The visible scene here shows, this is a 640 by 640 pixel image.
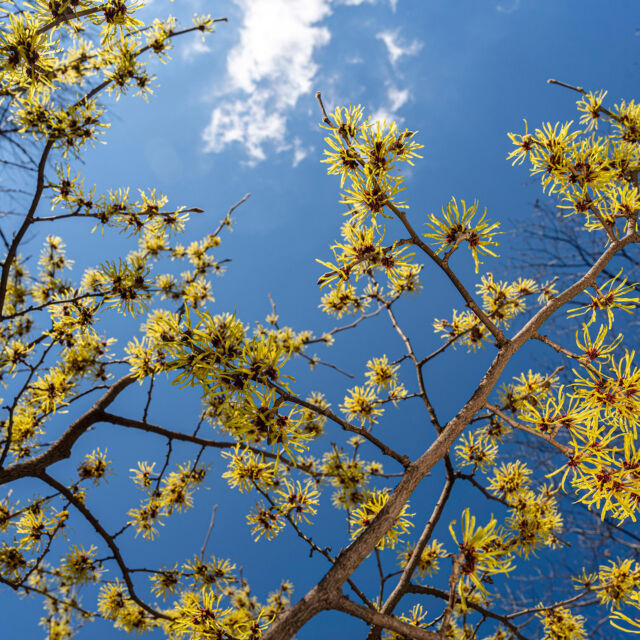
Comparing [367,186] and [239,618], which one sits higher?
[367,186]

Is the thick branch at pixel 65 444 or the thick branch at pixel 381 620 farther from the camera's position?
the thick branch at pixel 65 444

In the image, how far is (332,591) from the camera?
52.1 inches

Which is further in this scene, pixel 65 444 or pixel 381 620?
pixel 65 444

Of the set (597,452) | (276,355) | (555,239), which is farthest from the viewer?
(555,239)

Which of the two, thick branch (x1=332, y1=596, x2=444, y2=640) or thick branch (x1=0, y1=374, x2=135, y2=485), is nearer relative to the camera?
thick branch (x1=332, y1=596, x2=444, y2=640)

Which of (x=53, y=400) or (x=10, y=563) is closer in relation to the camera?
(x=10, y=563)

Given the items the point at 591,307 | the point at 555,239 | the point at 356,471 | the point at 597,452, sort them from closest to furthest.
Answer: the point at 597,452 < the point at 591,307 < the point at 356,471 < the point at 555,239

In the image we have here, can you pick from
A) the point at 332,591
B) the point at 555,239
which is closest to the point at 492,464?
the point at 332,591

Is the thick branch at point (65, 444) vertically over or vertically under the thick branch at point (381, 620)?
over

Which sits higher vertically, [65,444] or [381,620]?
[65,444]

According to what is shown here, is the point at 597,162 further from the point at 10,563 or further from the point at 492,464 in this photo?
the point at 10,563

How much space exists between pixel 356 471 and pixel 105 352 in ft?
6.16

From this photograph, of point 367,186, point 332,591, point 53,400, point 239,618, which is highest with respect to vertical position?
point 53,400

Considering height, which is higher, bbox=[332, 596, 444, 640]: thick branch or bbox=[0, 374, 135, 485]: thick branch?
bbox=[0, 374, 135, 485]: thick branch
